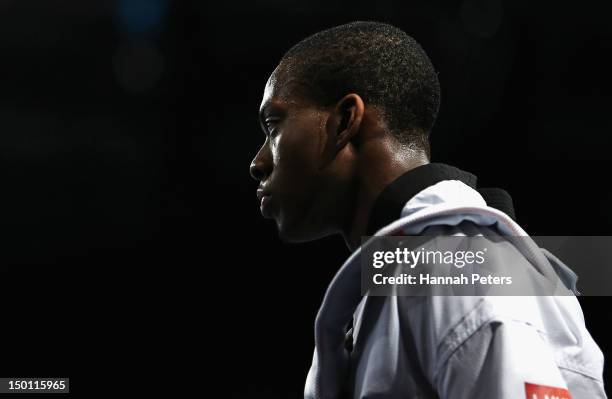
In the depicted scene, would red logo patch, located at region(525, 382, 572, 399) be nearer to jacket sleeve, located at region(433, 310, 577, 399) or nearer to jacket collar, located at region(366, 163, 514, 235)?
jacket sleeve, located at region(433, 310, 577, 399)

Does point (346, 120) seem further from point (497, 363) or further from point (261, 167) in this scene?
point (497, 363)

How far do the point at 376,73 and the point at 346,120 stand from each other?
8cm

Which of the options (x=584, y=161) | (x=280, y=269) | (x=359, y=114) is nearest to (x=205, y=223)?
(x=280, y=269)

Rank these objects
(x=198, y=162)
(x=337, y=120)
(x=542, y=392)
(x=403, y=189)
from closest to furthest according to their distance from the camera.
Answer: (x=542, y=392) < (x=403, y=189) < (x=337, y=120) < (x=198, y=162)

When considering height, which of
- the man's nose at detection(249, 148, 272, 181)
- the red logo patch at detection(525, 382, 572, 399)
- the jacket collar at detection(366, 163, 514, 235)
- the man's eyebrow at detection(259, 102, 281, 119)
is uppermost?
the man's eyebrow at detection(259, 102, 281, 119)

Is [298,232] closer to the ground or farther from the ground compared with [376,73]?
closer to the ground

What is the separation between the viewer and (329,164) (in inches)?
33.1

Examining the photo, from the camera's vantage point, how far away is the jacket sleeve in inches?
21.5

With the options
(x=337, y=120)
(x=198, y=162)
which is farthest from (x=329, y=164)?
(x=198, y=162)

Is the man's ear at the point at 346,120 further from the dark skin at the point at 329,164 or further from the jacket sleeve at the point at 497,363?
the jacket sleeve at the point at 497,363

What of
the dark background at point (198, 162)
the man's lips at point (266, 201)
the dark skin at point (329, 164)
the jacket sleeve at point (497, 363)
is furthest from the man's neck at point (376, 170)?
the dark background at point (198, 162)

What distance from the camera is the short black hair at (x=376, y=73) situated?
0.86 m

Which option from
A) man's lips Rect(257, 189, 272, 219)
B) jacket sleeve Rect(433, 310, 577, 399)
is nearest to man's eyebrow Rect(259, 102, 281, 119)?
man's lips Rect(257, 189, 272, 219)

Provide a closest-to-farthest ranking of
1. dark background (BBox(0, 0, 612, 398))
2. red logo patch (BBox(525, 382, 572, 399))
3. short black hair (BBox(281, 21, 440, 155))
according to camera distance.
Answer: red logo patch (BBox(525, 382, 572, 399))
short black hair (BBox(281, 21, 440, 155))
dark background (BBox(0, 0, 612, 398))
